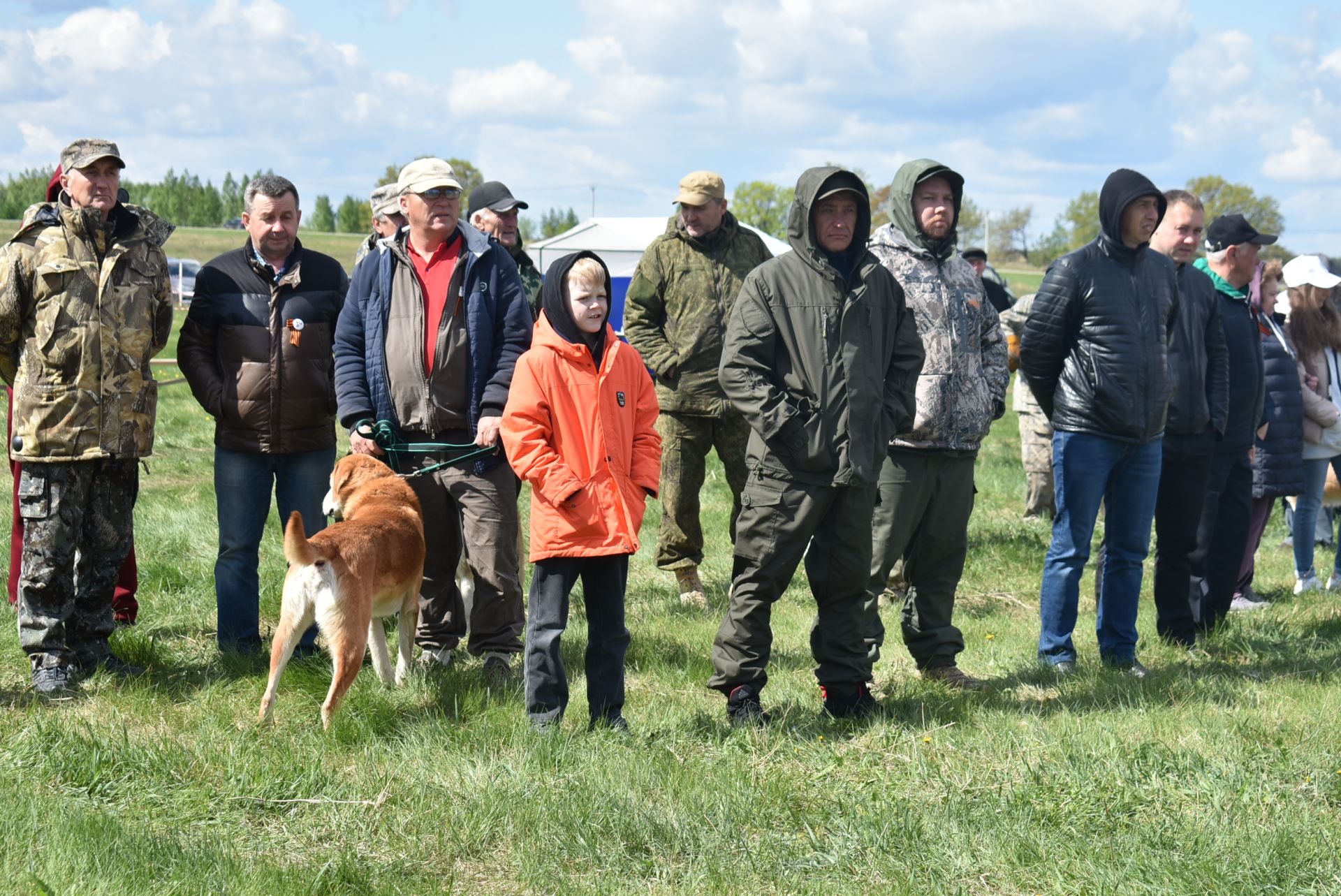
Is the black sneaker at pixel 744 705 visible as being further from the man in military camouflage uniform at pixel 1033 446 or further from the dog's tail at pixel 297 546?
the man in military camouflage uniform at pixel 1033 446

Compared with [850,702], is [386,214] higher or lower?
higher

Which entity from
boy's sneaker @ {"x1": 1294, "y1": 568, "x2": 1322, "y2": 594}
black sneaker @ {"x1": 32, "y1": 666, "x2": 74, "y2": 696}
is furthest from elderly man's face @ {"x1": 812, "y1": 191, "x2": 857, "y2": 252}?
boy's sneaker @ {"x1": 1294, "y1": 568, "x2": 1322, "y2": 594}

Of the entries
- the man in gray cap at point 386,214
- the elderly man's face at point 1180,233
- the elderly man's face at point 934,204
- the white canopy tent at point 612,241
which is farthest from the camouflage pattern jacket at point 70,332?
the white canopy tent at point 612,241

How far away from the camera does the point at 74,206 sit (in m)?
5.09

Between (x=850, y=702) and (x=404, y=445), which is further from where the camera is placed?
(x=404, y=445)

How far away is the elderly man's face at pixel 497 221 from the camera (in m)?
7.33

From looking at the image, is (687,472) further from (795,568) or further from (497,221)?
(795,568)

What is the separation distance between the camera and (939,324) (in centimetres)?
530

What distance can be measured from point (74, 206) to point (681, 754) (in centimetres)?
348

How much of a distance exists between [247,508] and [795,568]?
106 inches

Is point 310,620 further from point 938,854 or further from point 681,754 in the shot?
point 938,854

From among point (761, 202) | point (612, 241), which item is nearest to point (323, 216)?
point (761, 202)

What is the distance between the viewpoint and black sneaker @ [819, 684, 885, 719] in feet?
16.1

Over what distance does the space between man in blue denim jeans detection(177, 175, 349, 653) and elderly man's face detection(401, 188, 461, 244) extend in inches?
29.0
